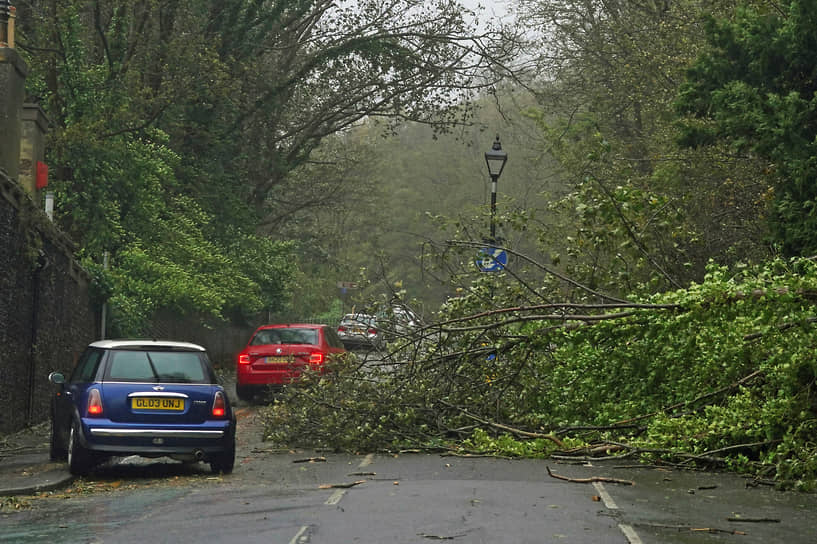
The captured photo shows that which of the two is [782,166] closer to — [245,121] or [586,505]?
[586,505]

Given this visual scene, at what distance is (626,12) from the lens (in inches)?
1335

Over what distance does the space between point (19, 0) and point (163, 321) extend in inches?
357

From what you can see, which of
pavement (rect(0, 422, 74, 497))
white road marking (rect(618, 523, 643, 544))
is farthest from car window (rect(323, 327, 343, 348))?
white road marking (rect(618, 523, 643, 544))

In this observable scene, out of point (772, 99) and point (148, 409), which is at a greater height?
point (772, 99)

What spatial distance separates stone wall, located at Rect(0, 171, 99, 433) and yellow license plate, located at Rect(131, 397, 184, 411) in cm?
434

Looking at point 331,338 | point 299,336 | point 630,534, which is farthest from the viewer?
point 331,338

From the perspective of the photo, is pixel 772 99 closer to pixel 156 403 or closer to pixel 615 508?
pixel 615 508

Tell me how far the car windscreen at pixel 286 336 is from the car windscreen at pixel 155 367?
986 cm

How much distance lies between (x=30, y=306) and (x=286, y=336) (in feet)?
21.6

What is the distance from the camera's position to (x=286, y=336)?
2369 centimetres

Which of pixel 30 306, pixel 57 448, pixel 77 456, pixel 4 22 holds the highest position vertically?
pixel 4 22

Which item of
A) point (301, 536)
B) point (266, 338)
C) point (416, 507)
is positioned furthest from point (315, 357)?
point (301, 536)

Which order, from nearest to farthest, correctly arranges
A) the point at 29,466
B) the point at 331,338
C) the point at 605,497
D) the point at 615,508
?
the point at 615,508, the point at 605,497, the point at 29,466, the point at 331,338

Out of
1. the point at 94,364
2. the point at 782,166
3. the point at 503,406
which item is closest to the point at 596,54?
the point at 782,166
